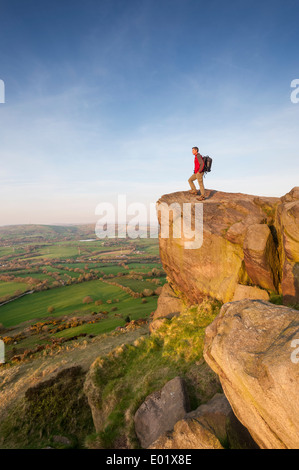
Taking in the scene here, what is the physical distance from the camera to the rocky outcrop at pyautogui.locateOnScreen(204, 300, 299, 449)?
4.27 meters

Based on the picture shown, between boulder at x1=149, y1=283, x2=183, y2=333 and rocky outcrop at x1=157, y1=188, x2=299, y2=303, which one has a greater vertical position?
rocky outcrop at x1=157, y1=188, x2=299, y2=303

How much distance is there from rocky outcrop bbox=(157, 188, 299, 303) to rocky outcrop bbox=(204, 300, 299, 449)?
21.6ft

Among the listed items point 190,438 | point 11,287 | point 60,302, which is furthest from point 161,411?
point 11,287

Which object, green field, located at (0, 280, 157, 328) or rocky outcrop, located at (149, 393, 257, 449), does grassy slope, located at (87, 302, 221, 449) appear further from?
green field, located at (0, 280, 157, 328)

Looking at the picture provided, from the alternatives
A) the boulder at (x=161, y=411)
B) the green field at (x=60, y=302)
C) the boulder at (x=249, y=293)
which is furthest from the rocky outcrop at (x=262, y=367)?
the green field at (x=60, y=302)

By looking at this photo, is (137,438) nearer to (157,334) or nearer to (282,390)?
(157,334)

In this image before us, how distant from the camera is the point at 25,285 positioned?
81.1 m

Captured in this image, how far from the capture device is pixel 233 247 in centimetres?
1521

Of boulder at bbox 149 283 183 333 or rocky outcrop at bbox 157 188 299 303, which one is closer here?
rocky outcrop at bbox 157 188 299 303

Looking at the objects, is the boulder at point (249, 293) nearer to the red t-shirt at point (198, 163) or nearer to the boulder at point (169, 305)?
the boulder at point (169, 305)

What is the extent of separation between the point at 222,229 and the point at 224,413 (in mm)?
11536

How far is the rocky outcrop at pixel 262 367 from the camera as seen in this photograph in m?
4.27

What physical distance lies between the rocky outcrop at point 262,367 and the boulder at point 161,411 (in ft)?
12.4

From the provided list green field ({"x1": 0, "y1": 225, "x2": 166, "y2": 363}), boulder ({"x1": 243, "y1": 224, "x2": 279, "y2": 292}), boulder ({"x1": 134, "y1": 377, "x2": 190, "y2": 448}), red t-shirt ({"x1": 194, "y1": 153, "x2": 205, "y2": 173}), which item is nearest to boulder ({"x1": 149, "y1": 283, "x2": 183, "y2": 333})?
boulder ({"x1": 243, "y1": 224, "x2": 279, "y2": 292})
